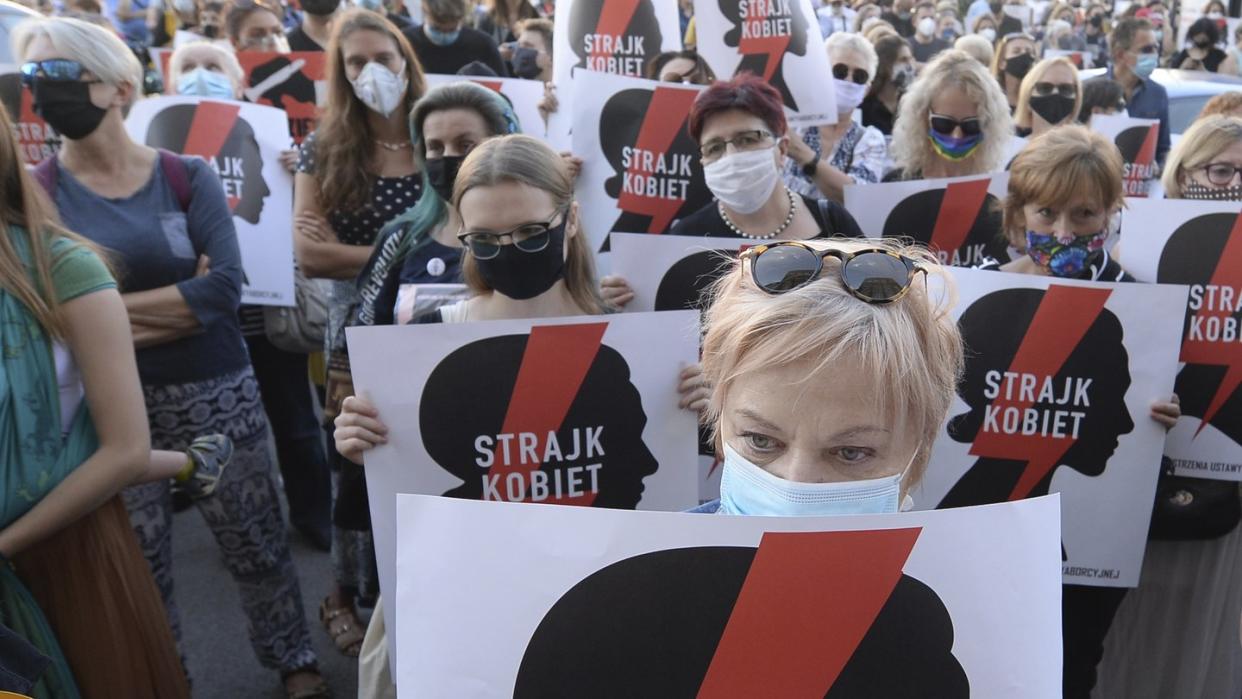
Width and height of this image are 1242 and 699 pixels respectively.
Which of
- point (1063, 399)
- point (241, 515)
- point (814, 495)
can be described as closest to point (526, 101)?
point (241, 515)

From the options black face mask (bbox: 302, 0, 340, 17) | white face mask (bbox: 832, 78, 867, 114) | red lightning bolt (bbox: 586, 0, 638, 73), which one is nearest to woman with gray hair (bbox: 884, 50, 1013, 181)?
white face mask (bbox: 832, 78, 867, 114)

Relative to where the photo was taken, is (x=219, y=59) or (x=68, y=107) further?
(x=219, y=59)

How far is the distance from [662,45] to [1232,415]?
9.39 feet

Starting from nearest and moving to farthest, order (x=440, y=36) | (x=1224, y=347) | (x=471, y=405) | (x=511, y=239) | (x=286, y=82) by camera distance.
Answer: (x=471, y=405) < (x=511, y=239) < (x=1224, y=347) < (x=286, y=82) < (x=440, y=36)

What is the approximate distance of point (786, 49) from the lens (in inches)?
175

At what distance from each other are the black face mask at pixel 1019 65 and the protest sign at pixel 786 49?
7.79ft

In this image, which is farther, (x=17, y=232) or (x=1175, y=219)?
(x=1175, y=219)

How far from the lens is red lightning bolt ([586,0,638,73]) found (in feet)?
14.9

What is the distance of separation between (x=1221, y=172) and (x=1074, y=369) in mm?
1246

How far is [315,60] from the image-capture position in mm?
5523

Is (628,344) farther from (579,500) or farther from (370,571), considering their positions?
(370,571)

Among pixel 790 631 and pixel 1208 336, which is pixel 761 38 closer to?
pixel 1208 336

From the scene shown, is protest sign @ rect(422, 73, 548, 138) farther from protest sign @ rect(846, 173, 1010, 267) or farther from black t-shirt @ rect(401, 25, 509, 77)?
protest sign @ rect(846, 173, 1010, 267)

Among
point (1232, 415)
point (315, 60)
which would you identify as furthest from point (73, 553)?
point (315, 60)
